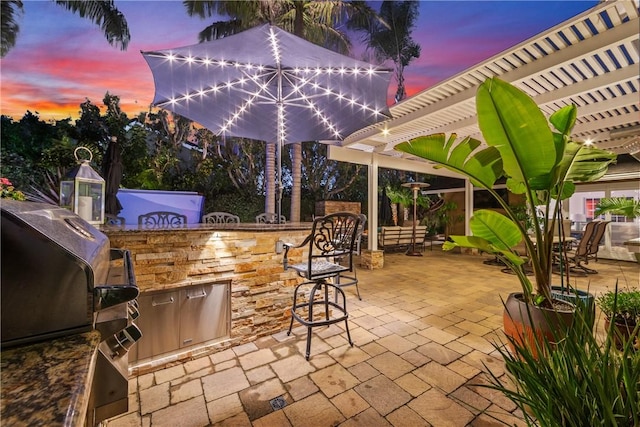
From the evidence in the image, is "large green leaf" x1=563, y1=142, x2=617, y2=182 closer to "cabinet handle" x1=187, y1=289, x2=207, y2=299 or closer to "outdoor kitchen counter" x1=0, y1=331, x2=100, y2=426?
"outdoor kitchen counter" x1=0, y1=331, x2=100, y2=426

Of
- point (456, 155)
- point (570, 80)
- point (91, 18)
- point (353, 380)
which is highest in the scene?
point (91, 18)

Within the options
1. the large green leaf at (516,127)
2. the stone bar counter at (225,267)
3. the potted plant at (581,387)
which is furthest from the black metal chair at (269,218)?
the potted plant at (581,387)

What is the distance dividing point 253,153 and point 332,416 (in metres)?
11.1

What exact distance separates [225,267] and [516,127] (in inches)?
106

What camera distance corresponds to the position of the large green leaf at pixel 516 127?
152 cm

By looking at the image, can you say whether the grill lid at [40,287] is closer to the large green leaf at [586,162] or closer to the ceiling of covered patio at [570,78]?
the large green leaf at [586,162]

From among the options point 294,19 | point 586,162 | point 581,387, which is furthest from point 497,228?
point 294,19

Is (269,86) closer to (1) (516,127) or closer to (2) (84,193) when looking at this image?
(2) (84,193)

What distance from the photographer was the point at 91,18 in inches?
322

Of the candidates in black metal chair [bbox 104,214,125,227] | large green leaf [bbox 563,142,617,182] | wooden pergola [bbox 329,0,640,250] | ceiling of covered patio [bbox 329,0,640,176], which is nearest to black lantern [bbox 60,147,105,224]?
black metal chair [bbox 104,214,125,227]

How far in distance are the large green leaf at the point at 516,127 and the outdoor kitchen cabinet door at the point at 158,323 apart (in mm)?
2924

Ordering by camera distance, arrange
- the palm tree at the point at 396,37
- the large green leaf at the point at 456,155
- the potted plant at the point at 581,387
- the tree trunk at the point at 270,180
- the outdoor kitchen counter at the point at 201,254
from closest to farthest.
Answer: the potted plant at the point at 581,387 < the large green leaf at the point at 456,155 < the outdoor kitchen counter at the point at 201,254 < the tree trunk at the point at 270,180 < the palm tree at the point at 396,37

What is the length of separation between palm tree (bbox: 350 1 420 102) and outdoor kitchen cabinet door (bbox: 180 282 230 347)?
580 inches

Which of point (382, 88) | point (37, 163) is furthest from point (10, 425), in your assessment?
point (37, 163)
